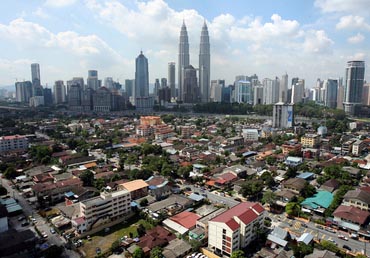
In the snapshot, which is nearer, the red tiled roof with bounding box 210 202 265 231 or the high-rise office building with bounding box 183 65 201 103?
the red tiled roof with bounding box 210 202 265 231

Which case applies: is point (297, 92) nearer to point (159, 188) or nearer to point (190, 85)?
point (190, 85)

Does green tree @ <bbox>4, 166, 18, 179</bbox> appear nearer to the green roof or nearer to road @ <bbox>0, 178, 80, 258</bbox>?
road @ <bbox>0, 178, 80, 258</bbox>

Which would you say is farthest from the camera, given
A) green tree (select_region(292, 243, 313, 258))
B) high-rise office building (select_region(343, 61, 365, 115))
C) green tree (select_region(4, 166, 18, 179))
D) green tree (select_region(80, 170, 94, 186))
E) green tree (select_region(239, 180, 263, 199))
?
high-rise office building (select_region(343, 61, 365, 115))

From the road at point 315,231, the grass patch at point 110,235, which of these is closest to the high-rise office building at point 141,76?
the grass patch at point 110,235

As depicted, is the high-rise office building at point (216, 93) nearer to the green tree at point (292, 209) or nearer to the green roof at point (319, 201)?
the green roof at point (319, 201)

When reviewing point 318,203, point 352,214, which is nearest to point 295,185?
point 318,203

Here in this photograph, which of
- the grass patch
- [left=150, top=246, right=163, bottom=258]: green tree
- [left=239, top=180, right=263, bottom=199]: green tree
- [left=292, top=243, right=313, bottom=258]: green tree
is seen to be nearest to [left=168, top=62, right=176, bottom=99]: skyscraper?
[left=239, top=180, right=263, bottom=199]: green tree
